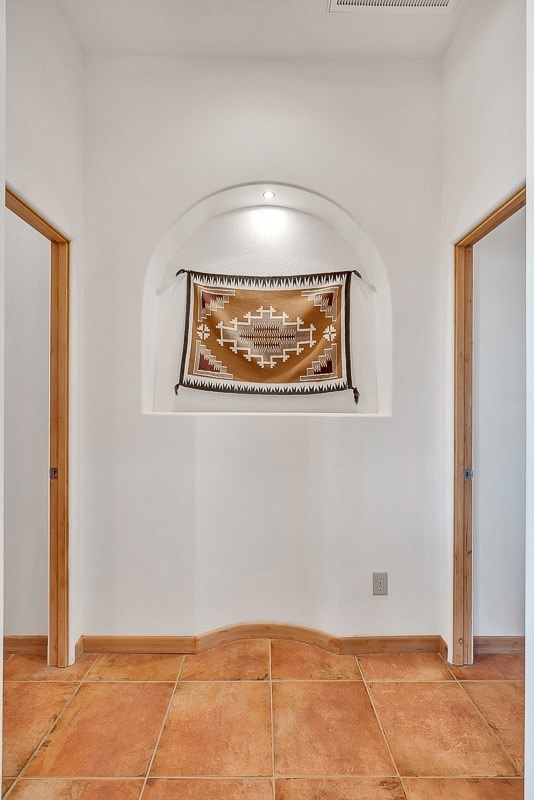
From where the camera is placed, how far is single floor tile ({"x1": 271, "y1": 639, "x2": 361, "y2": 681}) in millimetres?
2432

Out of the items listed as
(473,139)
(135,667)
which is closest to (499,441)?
(473,139)

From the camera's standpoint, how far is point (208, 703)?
2221 mm

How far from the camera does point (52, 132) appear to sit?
229 cm

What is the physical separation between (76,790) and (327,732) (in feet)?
2.90

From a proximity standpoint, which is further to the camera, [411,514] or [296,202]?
[296,202]

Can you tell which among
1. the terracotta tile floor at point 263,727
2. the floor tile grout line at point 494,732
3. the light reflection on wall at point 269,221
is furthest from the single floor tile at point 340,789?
the light reflection on wall at point 269,221

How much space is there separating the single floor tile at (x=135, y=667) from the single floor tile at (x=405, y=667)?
89 cm

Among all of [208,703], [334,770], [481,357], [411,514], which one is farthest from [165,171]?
[334,770]

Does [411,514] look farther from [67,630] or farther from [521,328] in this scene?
[67,630]

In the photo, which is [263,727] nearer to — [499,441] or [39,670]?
[39,670]

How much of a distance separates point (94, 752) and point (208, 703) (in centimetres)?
48

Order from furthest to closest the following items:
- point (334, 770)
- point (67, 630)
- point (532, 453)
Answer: point (67, 630) → point (334, 770) → point (532, 453)

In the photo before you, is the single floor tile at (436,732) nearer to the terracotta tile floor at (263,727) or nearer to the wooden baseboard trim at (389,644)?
the terracotta tile floor at (263,727)

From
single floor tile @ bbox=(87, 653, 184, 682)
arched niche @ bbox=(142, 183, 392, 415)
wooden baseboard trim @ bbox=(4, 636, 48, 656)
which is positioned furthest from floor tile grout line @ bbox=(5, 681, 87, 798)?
arched niche @ bbox=(142, 183, 392, 415)
